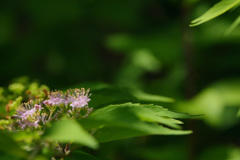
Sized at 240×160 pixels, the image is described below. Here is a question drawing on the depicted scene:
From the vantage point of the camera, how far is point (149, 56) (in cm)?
446

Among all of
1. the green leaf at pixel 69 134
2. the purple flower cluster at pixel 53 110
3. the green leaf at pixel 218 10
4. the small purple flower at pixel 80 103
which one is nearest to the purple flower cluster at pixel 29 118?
the purple flower cluster at pixel 53 110

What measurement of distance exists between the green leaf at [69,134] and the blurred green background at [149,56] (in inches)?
89.1

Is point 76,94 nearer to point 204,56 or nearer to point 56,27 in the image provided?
point 204,56

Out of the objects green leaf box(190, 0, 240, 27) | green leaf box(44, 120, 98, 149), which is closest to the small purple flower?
green leaf box(44, 120, 98, 149)

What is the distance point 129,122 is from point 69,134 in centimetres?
19

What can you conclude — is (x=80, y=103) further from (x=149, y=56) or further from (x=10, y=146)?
(x=149, y=56)

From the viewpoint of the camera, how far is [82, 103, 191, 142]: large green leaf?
1.05m

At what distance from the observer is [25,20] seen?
19.3 feet

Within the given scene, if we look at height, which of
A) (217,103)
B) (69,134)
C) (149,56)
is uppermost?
(149,56)

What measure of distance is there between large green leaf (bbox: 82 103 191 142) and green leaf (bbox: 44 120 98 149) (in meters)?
0.14

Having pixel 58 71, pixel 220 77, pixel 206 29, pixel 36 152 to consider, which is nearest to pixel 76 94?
pixel 36 152

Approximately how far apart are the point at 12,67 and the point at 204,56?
2.55 meters

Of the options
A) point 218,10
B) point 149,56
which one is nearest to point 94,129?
point 218,10

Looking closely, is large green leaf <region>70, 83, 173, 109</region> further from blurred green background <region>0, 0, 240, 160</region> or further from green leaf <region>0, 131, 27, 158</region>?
blurred green background <region>0, 0, 240, 160</region>
